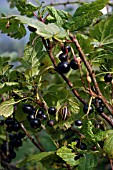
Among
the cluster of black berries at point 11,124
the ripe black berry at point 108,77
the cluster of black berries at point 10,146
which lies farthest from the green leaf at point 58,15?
the cluster of black berries at point 10,146

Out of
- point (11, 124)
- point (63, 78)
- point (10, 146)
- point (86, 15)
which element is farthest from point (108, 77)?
point (10, 146)

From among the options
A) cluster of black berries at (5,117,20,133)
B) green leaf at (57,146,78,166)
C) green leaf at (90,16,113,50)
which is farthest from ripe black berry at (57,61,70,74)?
cluster of black berries at (5,117,20,133)

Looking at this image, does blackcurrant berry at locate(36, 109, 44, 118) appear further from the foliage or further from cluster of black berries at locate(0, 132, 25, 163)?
cluster of black berries at locate(0, 132, 25, 163)

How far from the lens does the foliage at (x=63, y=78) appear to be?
2.98 ft

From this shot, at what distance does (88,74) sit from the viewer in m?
0.98

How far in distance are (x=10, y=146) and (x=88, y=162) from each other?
1.82ft

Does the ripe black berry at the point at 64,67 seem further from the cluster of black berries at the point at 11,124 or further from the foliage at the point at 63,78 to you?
the cluster of black berries at the point at 11,124

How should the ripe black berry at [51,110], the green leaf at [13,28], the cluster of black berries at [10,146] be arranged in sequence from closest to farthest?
the green leaf at [13,28] → the ripe black berry at [51,110] → the cluster of black berries at [10,146]

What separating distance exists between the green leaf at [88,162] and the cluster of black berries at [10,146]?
0.41m

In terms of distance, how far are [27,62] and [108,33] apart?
0.86 ft

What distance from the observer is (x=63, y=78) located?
3.44 feet

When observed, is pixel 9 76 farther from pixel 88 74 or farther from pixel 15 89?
pixel 88 74

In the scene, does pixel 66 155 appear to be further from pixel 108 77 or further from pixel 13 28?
pixel 13 28

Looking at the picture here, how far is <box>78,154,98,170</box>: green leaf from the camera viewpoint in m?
1.01
